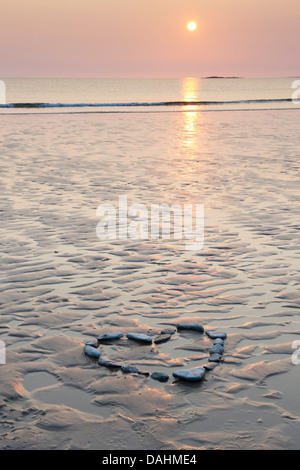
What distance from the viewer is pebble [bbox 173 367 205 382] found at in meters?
3.75

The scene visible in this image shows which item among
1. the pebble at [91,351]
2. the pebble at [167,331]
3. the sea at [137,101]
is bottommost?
the pebble at [91,351]

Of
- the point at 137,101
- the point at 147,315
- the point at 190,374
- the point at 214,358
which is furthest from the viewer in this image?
the point at 137,101

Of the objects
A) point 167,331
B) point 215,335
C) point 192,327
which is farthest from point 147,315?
point 215,335

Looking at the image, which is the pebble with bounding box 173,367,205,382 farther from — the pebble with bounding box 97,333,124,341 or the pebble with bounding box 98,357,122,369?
the pebble with bounding box 97,333,124,341

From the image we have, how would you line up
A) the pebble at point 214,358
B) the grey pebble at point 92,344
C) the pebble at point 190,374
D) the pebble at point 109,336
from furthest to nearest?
the pebble at point 109,336 → the grey pebble at point 92,344 → the pebble at point 214,358 → the pebble at point 190,374

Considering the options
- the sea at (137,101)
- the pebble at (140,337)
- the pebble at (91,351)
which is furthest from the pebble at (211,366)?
the sea at (137,101)

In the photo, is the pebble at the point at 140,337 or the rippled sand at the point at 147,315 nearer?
the rippled sand at the point at 147,315


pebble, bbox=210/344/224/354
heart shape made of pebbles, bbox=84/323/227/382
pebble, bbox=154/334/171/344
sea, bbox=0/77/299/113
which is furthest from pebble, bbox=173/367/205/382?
sea, bbox=0/77/299/113

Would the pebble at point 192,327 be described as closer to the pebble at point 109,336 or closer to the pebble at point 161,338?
the pebble at point 161,338

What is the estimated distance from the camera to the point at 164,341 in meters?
4.42

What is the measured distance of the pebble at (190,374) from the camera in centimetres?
375

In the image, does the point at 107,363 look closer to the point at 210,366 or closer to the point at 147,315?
the point at 210,366

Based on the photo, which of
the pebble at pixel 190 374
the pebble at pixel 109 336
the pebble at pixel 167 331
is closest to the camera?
the pebble at pixel 190 374

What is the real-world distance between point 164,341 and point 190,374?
2.21 feet
